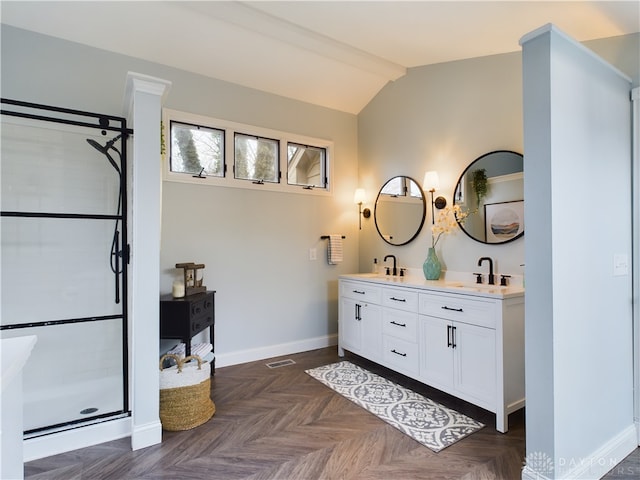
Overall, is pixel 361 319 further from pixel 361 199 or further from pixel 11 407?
pixel 11 407

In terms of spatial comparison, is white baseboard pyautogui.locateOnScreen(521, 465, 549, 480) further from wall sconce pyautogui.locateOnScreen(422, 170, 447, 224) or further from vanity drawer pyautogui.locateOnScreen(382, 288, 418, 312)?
wall sconce pyautogui.locateOnScreen(422, 170, 447, 224)

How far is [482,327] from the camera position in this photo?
2408 mm

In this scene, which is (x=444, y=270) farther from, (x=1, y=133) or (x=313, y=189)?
(x=1, y=133)

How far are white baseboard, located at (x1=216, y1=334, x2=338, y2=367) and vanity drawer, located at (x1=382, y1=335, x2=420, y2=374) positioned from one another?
44.1 inches

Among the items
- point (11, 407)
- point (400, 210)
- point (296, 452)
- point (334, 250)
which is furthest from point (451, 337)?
point (11, 407)

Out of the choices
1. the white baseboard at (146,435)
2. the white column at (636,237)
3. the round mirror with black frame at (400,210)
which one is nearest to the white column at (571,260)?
the white column at (636,237)

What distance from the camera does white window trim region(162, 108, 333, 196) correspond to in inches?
129

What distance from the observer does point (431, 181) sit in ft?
11.3

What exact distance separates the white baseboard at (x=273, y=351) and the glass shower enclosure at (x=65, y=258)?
3.54 ft

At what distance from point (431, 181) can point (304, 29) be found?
6.03 ft

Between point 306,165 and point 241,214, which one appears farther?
point 306,165

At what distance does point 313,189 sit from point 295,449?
8.99ft

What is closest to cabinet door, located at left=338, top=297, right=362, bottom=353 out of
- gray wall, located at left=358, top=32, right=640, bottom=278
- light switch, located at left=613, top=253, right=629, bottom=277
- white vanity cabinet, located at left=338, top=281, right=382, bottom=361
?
white vanity cabinet, located at left=338, top=281, right=382, bottom=361

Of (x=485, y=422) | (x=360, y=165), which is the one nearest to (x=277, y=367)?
(x=485, y=422)
